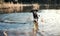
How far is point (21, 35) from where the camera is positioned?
13.9 m

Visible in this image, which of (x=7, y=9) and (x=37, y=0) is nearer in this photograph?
(x=7, y=9)

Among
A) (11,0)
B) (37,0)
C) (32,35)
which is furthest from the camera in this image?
(37,0)

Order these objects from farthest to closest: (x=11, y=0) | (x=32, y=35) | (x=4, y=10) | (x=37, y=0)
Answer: (x=37, y=0), (x=11, y=0), (x=4, y=10), (x=32, y=35)

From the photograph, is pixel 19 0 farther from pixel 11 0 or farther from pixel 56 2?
pixel 56 2

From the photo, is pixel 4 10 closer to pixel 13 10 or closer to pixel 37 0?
pixel 13 10

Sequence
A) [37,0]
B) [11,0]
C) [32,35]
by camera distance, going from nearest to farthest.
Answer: [32,35]
[11,0]
[37,0]

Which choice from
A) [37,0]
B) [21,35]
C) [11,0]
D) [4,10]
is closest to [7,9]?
[4,10]

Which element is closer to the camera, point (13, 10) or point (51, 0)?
point (13, 10)

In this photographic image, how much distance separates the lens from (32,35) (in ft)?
44.0

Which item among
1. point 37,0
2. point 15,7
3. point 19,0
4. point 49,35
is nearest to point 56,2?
point 37,0

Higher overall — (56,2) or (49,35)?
(49,35)

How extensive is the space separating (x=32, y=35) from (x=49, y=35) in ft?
4.52

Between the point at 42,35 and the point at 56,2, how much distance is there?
43.4m

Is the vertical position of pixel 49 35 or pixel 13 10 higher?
pixel 49 35
